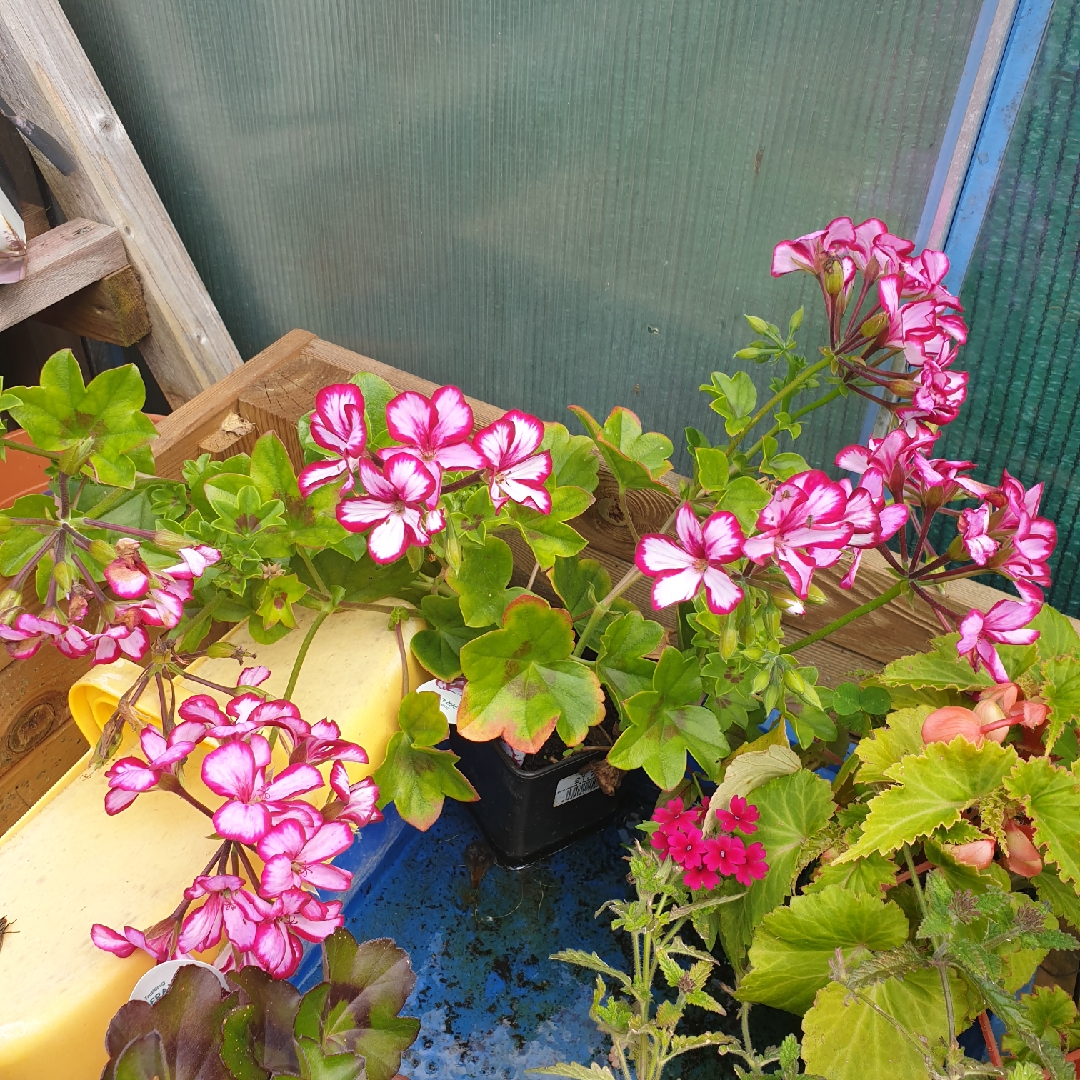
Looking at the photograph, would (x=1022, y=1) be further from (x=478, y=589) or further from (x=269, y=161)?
(x=269, y=161)

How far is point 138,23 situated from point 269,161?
27 cm

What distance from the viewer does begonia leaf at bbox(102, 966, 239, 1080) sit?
22.2 inches

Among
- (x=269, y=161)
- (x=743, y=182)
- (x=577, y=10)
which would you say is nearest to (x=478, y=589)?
(x=743, y=182)

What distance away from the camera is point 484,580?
2.70ft

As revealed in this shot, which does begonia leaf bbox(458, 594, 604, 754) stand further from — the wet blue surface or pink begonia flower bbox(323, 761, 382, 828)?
the wet blue surface

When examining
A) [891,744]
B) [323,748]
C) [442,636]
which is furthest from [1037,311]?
[323,748]

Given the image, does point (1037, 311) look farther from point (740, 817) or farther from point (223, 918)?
point (223, 918)

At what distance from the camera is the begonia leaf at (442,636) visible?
859mm

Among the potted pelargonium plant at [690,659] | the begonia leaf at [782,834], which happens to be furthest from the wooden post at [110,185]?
the begonia leaf at [782,834]

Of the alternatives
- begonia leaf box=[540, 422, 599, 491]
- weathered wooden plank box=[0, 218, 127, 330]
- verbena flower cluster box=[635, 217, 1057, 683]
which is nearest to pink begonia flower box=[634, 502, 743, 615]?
verbena flower cluster box=[635, 217, 1057, 683]

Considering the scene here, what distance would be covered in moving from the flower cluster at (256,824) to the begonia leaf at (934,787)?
0.40m

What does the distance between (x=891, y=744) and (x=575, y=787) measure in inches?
13.6

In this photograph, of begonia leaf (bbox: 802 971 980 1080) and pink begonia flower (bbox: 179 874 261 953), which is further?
begonia leaf (bbox: 802 971 980 1080)

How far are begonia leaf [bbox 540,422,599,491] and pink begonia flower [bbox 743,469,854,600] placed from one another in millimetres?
279
